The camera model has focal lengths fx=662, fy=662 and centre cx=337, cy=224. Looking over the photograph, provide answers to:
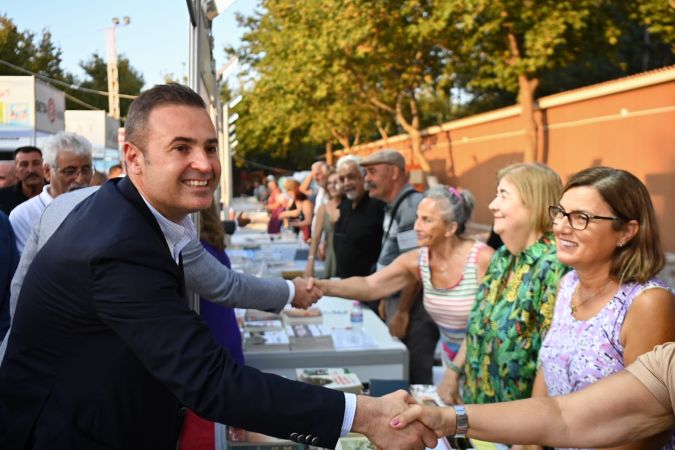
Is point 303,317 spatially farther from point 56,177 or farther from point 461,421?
point 461,421

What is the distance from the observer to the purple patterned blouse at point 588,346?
2041 mm

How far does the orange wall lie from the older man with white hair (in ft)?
34.8

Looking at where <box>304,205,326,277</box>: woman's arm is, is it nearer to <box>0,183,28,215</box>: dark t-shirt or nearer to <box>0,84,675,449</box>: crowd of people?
<box>0,183,28,215</box>: dark t-shirt

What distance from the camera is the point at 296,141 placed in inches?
1553

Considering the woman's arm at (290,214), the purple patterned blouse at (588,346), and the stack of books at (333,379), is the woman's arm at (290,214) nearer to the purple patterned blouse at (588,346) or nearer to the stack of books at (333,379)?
the stack of books at (333,379)

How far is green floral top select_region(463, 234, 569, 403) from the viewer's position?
257 centimetres

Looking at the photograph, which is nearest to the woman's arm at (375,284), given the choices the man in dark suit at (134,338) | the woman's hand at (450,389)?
the woman's hand at (450,389)

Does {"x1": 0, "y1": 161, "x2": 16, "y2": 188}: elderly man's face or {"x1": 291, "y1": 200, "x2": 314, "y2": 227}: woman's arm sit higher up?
{"x1": 0, "y1": 161, "x2": 16, "y2": 188}: elderly man's face

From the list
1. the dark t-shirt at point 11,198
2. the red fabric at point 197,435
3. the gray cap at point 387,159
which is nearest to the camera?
the red fabric at point 197,435

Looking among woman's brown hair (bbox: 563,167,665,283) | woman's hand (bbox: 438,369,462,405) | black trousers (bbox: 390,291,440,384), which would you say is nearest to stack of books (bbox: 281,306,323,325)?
black trousers (bbox: 390,291,440,384)

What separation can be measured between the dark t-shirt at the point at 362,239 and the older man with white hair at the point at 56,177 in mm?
2532

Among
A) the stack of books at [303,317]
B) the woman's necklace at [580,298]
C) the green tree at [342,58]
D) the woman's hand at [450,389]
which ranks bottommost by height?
the woman's hand at [450,389]

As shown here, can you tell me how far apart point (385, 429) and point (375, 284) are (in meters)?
1.77

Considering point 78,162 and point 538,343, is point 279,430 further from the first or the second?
point 78,162
